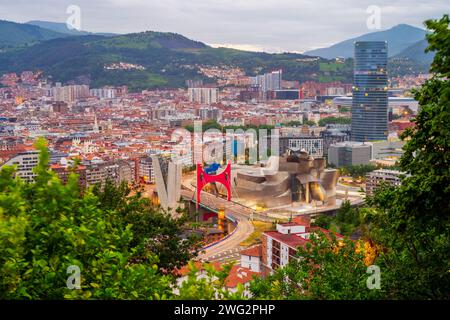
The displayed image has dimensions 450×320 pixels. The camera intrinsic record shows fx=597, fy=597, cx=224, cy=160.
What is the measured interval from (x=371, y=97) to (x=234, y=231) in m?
18.2

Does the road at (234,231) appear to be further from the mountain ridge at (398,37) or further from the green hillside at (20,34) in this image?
the green hillside at (20,34)

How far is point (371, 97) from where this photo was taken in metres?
29.4

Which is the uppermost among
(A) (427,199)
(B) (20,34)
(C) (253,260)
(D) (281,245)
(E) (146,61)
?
(B) (20,34)

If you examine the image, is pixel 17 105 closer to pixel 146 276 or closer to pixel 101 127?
pixel 101 127

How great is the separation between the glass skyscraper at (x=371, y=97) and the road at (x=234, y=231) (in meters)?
14.2

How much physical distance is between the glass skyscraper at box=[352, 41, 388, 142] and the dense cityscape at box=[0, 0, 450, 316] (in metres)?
0.08

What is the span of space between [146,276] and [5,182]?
Answer: 68 centimetres

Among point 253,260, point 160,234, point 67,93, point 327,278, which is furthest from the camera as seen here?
point 67,93

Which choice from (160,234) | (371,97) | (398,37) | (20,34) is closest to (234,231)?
(160,234)

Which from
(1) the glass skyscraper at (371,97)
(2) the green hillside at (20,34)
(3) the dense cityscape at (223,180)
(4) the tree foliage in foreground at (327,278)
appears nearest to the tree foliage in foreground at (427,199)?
(3) the dense cityscape at (223,180)

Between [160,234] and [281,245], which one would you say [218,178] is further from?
[160,234]

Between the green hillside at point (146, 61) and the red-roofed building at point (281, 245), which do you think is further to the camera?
the green hillside at point (146, 61)

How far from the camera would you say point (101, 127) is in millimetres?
30312

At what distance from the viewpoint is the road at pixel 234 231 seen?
11.0 metres
